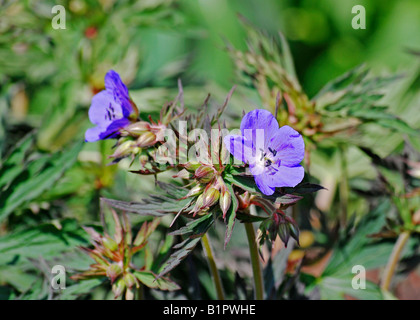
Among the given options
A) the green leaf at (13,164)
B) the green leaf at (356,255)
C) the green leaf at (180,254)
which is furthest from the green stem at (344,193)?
the green leaf at (13,164)

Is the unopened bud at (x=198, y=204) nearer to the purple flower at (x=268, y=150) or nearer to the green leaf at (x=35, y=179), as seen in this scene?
the purple flower at (x=268, y=150)

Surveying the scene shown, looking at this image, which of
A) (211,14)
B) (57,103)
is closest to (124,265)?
(57,103)

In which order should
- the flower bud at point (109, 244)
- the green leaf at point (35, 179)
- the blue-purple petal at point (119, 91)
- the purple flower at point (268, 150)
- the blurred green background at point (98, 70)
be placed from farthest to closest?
the blurred green background at point (98, 70) < the green leaf at point (35, 179) < the flower bud at point (109, 244) < the blue-purple petal at point (119, 91) < the purple flower at point (268, 150)

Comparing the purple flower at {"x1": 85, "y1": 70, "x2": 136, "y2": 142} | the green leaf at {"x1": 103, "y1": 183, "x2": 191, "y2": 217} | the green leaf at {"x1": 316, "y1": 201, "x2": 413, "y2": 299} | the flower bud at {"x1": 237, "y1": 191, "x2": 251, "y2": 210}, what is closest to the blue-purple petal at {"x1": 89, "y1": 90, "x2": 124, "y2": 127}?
the purple flower at {"x1": 85, "y1": 70, "x2": 136, "y2": 142}

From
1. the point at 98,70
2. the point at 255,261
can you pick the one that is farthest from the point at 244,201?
the point at 98,70

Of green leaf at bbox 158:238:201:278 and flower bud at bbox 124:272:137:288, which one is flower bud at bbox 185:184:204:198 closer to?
green leaf at bbox 158:238:201:278

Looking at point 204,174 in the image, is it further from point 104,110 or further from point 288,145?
point 104,110
